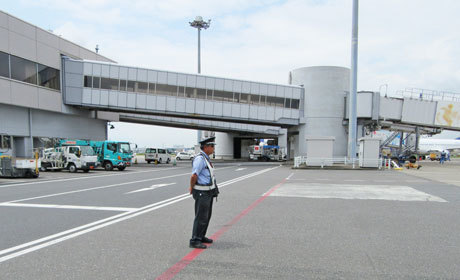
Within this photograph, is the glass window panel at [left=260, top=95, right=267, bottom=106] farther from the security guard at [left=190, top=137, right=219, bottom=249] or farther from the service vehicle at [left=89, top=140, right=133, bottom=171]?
the security guard at [left=190, top=137, right=219, bottom=249]

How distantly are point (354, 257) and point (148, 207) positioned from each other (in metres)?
5.77

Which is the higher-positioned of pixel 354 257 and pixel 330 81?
pixel 330 81

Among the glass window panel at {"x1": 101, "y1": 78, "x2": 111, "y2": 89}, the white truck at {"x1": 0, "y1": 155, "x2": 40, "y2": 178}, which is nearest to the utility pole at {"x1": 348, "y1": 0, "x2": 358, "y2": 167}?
the glass window panel at {"x1": 101, "y1": 78, "x2": 111, "y2": 89}

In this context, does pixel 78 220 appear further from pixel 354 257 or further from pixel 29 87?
pixel 29 87

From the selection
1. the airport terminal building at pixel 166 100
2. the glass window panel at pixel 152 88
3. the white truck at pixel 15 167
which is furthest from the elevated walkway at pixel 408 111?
the white truck at pixel 15 167

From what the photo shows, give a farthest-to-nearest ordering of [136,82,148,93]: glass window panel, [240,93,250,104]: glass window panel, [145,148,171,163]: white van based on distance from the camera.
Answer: [145,148,171,163]: white van < [240,93,250,104]: glass window panel < [136,82,148,93]: glass window panel

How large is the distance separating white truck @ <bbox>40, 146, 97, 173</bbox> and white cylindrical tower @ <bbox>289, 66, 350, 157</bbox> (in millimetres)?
22863

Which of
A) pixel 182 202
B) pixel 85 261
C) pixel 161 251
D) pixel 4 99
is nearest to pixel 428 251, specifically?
pixel 161 251

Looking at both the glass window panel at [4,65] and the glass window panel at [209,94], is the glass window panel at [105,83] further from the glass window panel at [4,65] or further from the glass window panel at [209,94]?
the glass window panel at [209,94]

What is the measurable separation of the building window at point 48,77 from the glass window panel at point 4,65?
3.29 meters

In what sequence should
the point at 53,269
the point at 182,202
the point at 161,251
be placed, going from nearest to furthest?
1. the point at 53,269
2. the point at 161,251
3. the point at 182,202

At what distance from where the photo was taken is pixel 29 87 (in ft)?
90.8

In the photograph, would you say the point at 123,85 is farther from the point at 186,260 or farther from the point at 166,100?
the point at 186,260

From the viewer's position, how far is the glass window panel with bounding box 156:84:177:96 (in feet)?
112
